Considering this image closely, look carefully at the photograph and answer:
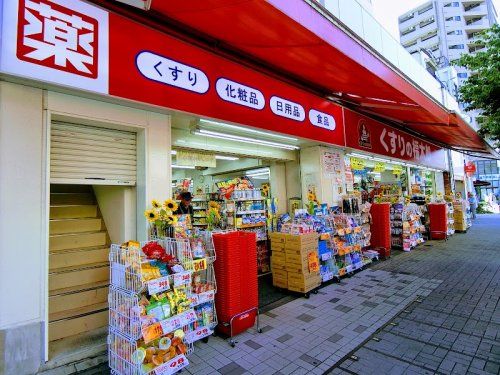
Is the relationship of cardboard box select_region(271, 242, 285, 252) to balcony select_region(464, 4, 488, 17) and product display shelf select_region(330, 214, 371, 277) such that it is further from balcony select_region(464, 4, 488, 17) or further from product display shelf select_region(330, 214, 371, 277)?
balcony select_region(464, 4, 488, 17)

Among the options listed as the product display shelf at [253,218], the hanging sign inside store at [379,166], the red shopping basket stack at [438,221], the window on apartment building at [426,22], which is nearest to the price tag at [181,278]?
the product display shelf at [253,218]

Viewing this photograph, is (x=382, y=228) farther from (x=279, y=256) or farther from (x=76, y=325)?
(x=76, y=325)

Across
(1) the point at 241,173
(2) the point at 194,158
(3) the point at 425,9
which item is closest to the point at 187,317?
(2) the point at 194,158

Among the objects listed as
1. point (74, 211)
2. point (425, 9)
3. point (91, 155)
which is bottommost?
point (74, 211)

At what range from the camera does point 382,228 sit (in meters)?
7.85

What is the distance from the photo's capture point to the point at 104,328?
3.68 metres

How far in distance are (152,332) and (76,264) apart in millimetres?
2234

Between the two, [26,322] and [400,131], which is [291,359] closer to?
[26,322]

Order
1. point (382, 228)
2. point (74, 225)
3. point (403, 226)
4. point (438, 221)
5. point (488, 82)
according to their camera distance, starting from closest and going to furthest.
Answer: point (74, 225), point (382, 228), point (488, 82), point (403, 226), point (438, 221)

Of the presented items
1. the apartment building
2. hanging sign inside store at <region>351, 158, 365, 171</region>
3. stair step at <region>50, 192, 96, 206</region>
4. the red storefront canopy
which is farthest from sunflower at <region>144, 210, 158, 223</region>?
the apartment building

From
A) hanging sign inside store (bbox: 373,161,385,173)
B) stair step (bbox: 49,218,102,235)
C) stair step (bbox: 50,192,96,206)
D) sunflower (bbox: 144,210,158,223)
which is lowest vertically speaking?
stair step (bbox: 49,218,102,235)

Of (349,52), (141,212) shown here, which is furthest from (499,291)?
(141,212)

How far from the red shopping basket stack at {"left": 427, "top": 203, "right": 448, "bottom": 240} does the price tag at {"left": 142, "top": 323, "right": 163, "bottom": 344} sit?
36.7 feet

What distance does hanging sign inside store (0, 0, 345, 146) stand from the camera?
2.73 metres
